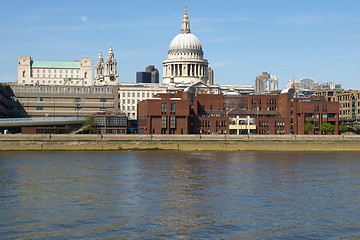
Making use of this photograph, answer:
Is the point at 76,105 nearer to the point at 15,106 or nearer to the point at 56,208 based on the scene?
the point at 15,106

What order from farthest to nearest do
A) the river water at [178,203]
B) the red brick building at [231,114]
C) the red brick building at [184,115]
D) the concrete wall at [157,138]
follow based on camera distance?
the red brick building at [231,114]
the red brick building at [184,115]
the concrete wall at [157,138]
the river water at [178,203]

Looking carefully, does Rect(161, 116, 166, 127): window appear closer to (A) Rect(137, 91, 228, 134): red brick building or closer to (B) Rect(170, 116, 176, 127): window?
(A) Rect(137, 91, 228, 134): red brick building

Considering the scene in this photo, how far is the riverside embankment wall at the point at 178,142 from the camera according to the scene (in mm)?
107875

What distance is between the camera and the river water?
3300 cm

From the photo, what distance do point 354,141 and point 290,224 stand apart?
88.1 meters

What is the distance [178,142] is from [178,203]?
7124 centimetres

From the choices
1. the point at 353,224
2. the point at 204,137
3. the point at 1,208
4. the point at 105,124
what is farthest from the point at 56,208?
the point at 105,124

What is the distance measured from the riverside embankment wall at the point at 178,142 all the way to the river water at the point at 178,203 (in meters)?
41.2

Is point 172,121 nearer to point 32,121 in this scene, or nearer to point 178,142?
point 178,142

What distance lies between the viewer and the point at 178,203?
41.8m

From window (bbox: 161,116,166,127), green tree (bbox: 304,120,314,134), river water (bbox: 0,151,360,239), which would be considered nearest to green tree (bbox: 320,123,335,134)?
green tree (bbox: 304,120,314,134)

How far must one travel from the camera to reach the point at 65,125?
137 metres

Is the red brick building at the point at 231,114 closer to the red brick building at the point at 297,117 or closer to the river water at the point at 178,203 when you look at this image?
the red brick building at the point at 297,117

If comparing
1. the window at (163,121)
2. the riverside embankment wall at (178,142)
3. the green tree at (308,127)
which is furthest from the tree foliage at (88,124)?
the green tree at (308,127)
